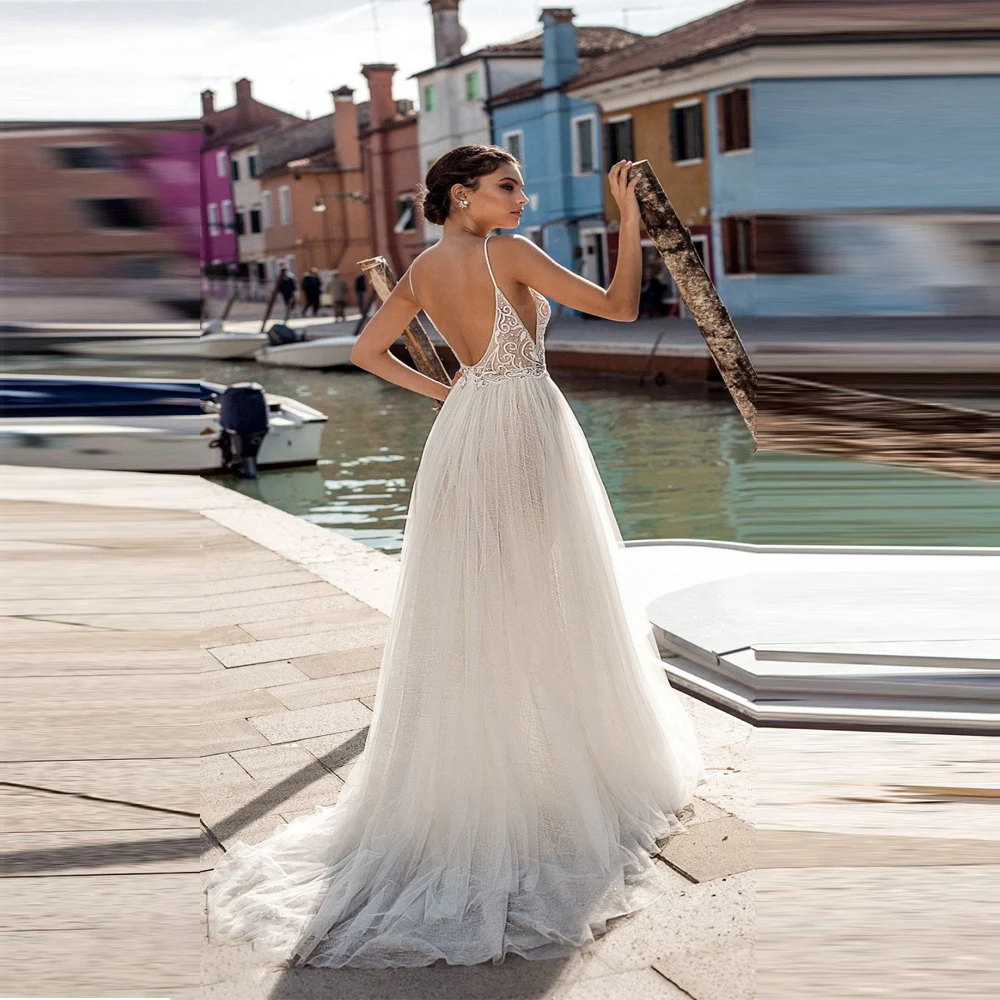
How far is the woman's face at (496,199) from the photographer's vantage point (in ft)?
6.59

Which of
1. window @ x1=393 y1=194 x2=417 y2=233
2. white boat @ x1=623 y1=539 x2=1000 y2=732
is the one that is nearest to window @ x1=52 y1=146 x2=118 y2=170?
white boat @ x1=623 y1=539 x2=1000 y2=732

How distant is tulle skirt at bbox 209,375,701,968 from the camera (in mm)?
1956

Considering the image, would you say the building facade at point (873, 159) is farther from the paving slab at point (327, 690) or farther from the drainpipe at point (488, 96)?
the drainpipe at point (488, 96)

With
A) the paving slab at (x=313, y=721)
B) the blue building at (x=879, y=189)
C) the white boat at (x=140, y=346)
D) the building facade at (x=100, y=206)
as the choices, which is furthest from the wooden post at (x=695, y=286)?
the paving slab at (x=313, y=721)

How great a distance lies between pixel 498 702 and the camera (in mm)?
2039

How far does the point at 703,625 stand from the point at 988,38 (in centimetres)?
208

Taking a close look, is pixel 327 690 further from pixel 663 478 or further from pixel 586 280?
pixel 663 478

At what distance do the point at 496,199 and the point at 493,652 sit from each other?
2.48 ft

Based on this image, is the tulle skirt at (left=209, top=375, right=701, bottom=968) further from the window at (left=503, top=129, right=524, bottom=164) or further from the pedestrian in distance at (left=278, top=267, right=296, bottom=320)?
the pedestrian in distance at (left=278, top=267, right=296, bottom=320)

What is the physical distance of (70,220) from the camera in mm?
689

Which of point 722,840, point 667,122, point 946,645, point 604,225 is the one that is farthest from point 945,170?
point 604,225

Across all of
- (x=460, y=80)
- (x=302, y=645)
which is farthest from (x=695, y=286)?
(x=460, y=80)

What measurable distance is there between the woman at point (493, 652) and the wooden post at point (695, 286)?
135mm

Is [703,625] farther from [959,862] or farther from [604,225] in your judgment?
[604,225]
